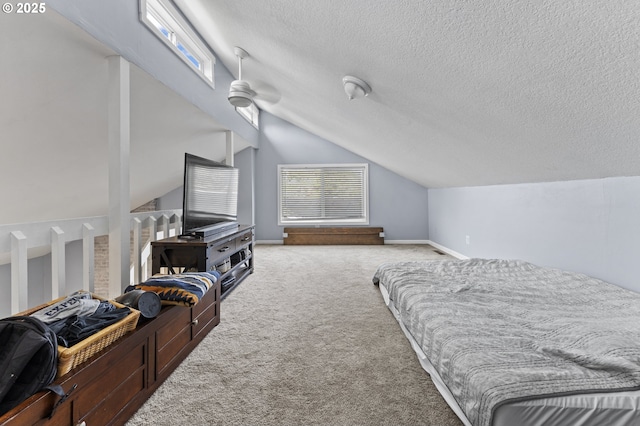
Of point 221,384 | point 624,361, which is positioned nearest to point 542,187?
point 624,361

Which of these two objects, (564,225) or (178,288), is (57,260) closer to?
(178,288)

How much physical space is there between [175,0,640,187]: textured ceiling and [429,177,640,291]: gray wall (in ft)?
0.60

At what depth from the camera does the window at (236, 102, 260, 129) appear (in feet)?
16.6

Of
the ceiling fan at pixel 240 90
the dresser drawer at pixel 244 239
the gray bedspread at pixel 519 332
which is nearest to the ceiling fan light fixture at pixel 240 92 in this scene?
the ceiling fan at pixel 240 90

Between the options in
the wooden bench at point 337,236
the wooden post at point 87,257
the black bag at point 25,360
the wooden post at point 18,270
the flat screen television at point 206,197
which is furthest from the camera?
the wooden bench at point 337,236

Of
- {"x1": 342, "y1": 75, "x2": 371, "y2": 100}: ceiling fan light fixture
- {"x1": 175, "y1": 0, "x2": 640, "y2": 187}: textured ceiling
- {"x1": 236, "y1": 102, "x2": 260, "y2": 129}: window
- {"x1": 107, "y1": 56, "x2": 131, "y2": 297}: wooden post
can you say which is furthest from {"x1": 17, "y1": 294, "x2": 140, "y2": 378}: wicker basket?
{"x1": 236, "y1": 102, "x2": 260, "y2": 129}: window

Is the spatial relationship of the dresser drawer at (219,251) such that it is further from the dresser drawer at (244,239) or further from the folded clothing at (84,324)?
the folded clothing at (84,324)

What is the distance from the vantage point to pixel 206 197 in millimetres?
2887

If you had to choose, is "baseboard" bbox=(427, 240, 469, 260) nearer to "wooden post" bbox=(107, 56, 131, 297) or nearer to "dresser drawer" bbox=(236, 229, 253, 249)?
"dresser drawer" bbox=(236, 229, 253, 249)

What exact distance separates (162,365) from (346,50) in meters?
2.21

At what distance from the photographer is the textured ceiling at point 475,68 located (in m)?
1.16

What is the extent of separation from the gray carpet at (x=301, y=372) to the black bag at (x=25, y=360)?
1.67ft

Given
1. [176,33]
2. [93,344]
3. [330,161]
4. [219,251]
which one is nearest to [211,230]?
[219,251]

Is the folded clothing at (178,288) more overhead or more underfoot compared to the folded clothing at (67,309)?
more underfoot
